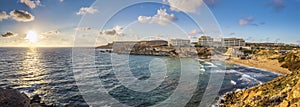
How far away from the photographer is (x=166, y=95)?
84.2 ft

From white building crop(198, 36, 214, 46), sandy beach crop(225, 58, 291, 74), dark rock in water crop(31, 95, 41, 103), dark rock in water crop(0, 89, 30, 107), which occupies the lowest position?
sandy beach crop(225, 58, 291, 74)

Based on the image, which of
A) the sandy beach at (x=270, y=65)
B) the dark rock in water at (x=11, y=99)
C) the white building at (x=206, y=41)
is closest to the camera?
the dark rock in water at (x=11, y=99)

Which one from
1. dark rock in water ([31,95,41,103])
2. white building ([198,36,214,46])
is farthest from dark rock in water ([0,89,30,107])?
white building ([198,36,214,46])

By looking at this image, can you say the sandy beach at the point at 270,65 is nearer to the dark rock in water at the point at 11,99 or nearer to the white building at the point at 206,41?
the dark rock in water at the point at 11,99

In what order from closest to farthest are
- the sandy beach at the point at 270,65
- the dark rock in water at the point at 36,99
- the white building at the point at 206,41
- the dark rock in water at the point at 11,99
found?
the dark rock in water at the point at 11,99
the dark rock in water at the point at 36,99
the sandy beach at the point at 270,65
the white building at the point at 206,41

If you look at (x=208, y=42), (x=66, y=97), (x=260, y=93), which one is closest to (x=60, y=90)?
(x=66, y=97)

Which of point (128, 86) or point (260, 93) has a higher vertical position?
point (260, 93)

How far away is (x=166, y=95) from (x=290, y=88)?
14897 mm

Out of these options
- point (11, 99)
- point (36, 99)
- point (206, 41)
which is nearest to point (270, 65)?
point (36, 99)

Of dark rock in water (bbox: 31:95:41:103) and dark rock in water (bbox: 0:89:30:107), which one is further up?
dark rock in water (bbox: 0:89:30:107)

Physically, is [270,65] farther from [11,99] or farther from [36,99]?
[11,99]

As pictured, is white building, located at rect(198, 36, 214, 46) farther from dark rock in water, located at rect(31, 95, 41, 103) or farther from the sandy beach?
dark rock in water, located at rect(31, 95, 41, 103)

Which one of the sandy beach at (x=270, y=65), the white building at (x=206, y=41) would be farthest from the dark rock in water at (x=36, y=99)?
the white building at (x=206, y=41)

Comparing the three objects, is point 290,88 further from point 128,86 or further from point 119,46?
point 119,46
